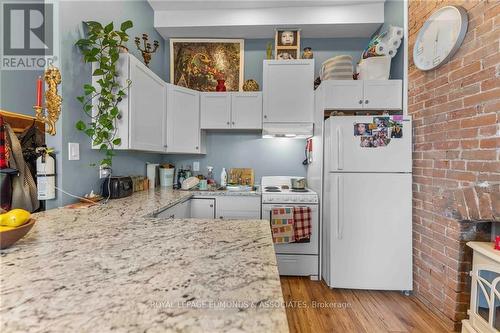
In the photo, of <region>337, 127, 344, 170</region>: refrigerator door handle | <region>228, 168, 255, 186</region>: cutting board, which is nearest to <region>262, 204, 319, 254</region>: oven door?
<region>337, 127, 344, 170</region>: refrigerator door handle

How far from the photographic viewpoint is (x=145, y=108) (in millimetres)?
2160

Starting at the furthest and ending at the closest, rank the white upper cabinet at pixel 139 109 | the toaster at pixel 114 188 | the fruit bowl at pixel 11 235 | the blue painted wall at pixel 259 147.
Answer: the blue painted wall at pixel 259 147 < the toaster at pixel 114 188 < the white upper cabinet at pixel 139 109 < the fruit bowl at pixel 11 235

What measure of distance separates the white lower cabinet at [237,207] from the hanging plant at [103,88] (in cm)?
115

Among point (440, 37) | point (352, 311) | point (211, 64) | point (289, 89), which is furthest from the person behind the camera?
point (211, 64)

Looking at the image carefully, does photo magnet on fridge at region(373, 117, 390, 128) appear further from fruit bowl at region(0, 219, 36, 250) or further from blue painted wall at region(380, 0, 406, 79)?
fruit bowl at region(0, 219, 36, 250)

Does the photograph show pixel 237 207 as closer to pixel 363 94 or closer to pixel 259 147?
pixel 259 147

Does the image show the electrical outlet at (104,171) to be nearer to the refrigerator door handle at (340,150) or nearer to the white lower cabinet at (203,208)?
the white lower cabinet at (203,208)

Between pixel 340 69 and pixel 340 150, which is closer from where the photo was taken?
pixel 340 150

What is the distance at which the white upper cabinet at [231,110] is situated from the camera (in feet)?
9.27

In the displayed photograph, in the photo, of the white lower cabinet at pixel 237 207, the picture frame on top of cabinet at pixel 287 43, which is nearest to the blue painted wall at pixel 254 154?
the white lower cabinet at pixel 237 207

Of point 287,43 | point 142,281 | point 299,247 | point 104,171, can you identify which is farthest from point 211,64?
point 142,281

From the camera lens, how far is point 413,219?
2.19 meters

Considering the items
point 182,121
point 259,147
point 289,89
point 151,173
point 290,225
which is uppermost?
point 289,89

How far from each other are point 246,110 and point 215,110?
38 centimetres
